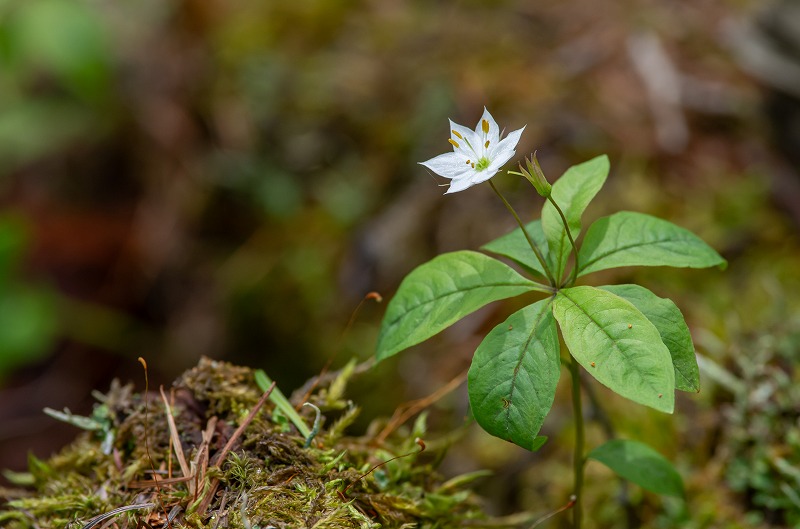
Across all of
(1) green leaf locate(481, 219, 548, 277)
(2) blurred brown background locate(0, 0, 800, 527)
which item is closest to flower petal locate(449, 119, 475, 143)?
(1) green leaf locate(481, 219, 548, 277)

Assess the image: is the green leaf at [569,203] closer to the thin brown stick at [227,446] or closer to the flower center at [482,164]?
the flower center at [482,164]

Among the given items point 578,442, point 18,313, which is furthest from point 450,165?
point 18,313

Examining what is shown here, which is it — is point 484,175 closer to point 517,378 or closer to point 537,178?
point 537,178

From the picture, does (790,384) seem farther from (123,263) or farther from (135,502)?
(123,263)

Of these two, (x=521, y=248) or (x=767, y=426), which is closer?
(x=521, y=248)

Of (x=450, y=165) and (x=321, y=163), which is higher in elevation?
(x=450, y=165)

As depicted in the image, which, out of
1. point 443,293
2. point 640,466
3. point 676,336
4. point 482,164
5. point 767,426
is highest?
point 482,164

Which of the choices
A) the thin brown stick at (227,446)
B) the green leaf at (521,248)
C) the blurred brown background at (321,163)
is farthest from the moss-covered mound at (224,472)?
the blurred brown background at (321,163)
